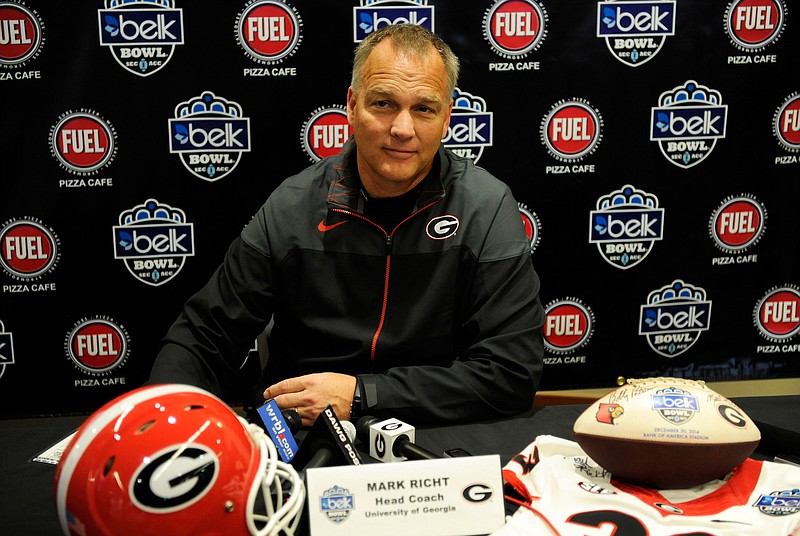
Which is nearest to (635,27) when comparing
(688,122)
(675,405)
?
(688,122)

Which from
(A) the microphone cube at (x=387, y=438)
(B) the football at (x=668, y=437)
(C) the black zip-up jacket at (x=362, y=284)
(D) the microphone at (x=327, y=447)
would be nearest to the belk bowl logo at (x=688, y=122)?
(C) the black zip-up jacket at (x=362, y=284)

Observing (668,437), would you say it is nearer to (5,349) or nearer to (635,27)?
(635,27)

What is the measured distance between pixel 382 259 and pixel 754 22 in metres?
1.77

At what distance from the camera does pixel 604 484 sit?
1255 mm

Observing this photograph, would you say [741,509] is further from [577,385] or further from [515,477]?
[577,385]

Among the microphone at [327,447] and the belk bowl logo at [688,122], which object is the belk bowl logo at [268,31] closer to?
the belk bowl logo at [688,122]

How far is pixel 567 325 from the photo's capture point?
9.47 ft

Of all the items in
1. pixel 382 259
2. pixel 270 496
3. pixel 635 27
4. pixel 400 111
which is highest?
pixel 635 27

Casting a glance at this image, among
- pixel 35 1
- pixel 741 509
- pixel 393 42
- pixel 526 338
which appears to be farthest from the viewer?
pixel 35 1

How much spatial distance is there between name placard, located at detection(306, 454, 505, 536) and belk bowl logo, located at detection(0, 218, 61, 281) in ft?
6.22

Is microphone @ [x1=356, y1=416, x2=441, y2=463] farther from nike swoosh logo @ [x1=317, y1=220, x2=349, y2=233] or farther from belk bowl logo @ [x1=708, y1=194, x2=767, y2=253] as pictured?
belk bowl logo @ [x1=708, y1=194, x2=767, y2=253]

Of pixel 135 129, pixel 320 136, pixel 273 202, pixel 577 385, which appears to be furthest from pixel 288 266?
pixel 577 385

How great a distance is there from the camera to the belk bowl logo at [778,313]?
2.95 meters

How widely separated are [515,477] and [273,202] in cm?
108
